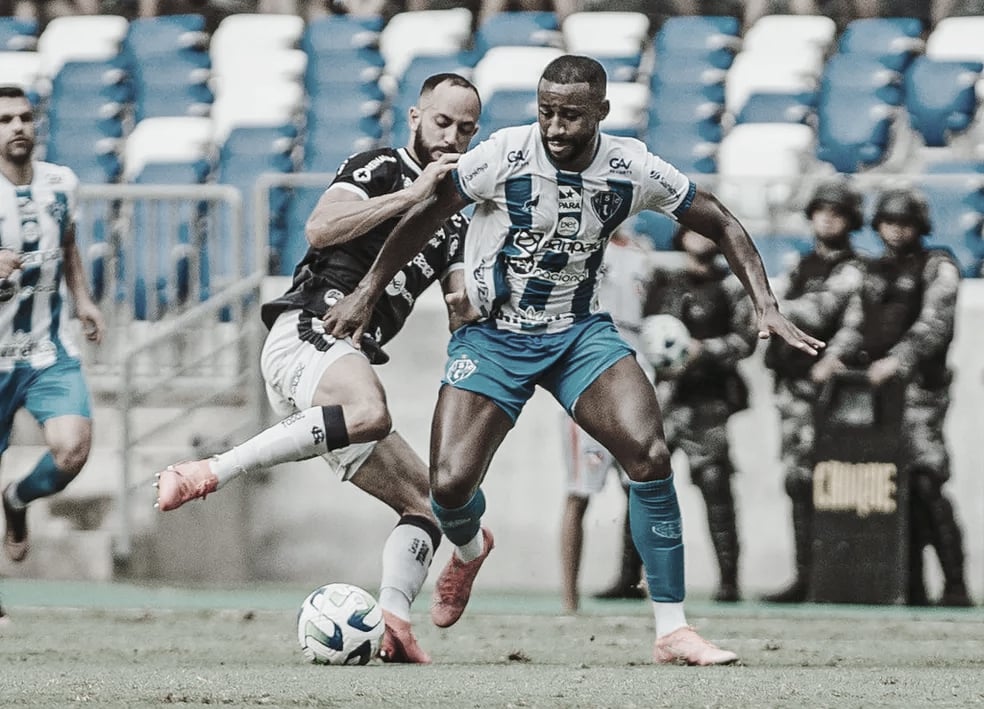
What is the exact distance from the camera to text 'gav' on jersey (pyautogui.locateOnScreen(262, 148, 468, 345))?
7.82m

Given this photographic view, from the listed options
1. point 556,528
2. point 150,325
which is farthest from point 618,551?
point 150,325

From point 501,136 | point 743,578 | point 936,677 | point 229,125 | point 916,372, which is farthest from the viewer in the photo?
point 229,125

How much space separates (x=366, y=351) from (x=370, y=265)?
0.38 metres

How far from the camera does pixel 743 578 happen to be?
1259cm

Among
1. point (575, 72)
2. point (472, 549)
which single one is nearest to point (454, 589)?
point (472, 549)

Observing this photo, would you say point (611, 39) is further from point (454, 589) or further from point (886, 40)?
point (454, 589)

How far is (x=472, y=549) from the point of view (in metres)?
8.00

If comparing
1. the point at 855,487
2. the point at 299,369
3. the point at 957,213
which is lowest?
the point at 855,487

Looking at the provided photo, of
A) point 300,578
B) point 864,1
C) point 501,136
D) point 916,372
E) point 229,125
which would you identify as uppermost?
point 864,1

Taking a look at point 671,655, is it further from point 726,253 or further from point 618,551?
point 618,551

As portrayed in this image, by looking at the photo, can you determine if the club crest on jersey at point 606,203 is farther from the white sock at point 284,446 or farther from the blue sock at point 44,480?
the blue sock at point 44,480

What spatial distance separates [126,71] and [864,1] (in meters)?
6.33

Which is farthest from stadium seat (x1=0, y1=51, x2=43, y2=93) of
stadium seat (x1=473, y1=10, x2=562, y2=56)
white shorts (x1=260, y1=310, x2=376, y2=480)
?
white shorts (x1=260, y1=310, x2=376, y2=480)

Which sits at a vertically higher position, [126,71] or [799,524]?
[126,71]
